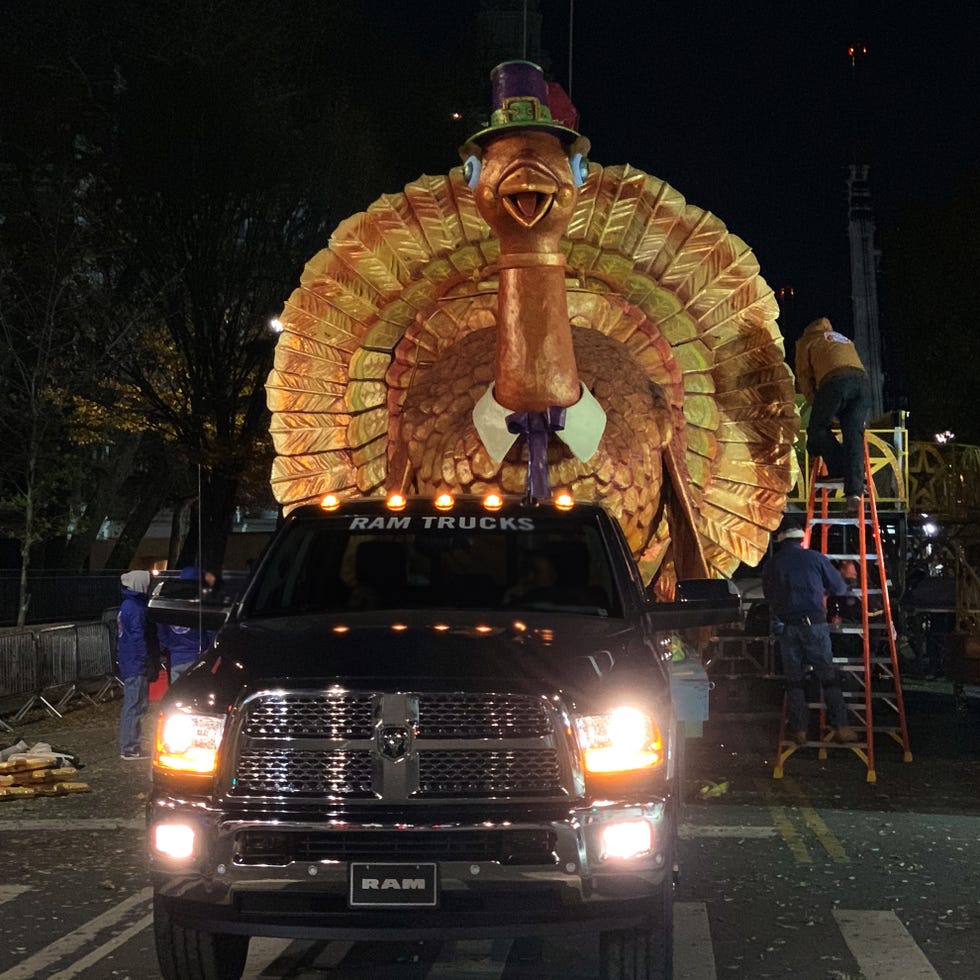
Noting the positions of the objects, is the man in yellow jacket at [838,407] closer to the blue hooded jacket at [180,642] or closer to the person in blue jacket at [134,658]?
the blue hooded jacket at [180,642]

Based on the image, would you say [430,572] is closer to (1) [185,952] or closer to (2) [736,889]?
(1) [185,952]

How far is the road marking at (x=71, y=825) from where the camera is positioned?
955 centimetres

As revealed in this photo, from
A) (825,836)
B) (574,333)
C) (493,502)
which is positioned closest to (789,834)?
(825,836)

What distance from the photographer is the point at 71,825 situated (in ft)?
31.8

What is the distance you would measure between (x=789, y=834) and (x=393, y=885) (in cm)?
470

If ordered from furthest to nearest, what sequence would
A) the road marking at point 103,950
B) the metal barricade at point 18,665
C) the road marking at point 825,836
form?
the metal barricade at point 18,665 → the road marking at point 825,836 → the road marking at point 103,950

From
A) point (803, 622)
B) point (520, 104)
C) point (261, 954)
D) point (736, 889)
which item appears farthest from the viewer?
point (803, 622)

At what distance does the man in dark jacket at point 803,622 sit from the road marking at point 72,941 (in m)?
6.04

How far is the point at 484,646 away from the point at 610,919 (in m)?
0.97

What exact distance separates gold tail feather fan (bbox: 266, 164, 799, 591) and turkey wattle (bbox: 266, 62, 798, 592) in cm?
1

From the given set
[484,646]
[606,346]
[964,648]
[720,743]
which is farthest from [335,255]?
[964,648]

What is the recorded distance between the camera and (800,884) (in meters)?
7.69

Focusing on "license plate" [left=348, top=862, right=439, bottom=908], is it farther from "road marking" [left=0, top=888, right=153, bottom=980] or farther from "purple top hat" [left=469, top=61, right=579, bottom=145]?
"purple top hat" [left=469, top=61, right=579, bottom=145]

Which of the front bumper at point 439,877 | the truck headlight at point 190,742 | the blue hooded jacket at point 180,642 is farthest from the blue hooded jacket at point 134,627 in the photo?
the front bumper at point 439,877
